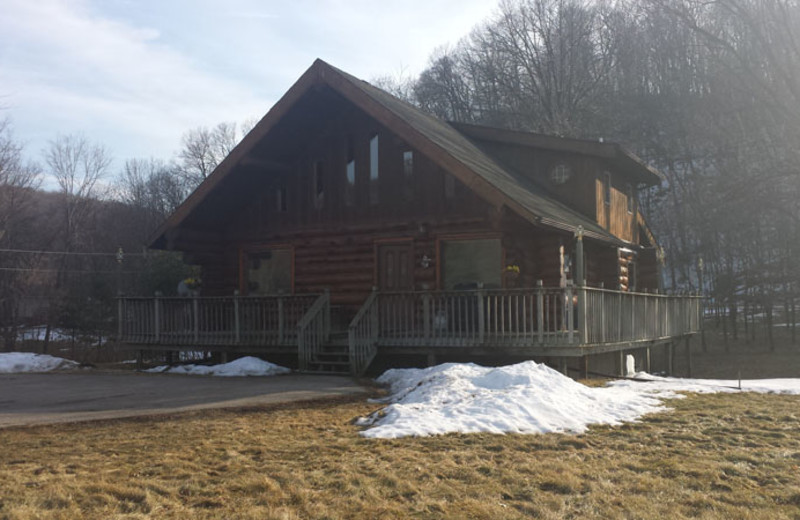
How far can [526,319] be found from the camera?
1568 cm

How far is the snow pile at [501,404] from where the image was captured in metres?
8.55

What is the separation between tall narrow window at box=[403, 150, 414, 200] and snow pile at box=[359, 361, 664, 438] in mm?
6448

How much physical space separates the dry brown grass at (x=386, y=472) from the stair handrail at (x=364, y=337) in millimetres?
5567

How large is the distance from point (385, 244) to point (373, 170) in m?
1.95

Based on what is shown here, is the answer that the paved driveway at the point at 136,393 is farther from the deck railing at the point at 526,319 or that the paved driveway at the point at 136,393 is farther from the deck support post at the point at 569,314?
the deck support post at the point at 569,314

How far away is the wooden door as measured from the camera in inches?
704

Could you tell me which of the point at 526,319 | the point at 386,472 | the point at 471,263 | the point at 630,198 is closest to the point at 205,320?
the point at 471,263

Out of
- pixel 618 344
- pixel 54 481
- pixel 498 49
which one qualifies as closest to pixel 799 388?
pixel 618 344

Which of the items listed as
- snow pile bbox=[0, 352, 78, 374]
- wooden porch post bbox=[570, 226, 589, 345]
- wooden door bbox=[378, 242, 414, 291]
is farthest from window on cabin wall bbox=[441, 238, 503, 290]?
snow pile bbox=[0, 352, 78, 374]

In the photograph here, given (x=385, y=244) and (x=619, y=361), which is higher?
(x=385, y=244)

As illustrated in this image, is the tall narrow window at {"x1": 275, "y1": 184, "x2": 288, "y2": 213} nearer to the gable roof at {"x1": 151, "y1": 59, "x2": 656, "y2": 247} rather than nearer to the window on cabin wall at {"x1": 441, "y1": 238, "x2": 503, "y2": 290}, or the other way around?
the gable roof at {"x1": 151, "y1": 59, "x2": 656, "y2": 247}

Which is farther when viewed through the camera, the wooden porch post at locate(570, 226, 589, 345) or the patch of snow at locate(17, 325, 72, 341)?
the patch of snow at locate(17, 325, 72, 341)

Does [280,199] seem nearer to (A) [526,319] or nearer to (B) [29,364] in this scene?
(A) [526,319]

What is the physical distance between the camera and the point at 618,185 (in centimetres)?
2231
